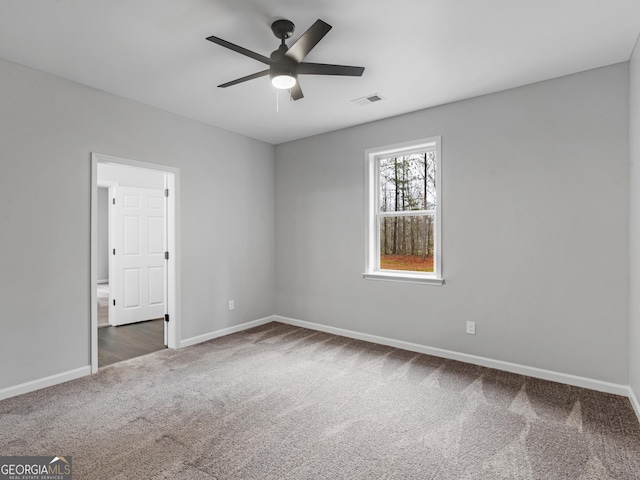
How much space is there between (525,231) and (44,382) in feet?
14.5

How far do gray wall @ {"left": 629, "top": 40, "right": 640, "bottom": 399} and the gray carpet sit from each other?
34cm

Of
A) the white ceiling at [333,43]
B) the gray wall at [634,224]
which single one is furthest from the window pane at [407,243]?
the gray wall at [634,224]

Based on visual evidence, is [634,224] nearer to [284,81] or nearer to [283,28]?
[284,81]

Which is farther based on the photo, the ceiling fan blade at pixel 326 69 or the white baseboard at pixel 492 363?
the white baseboard at pixel 492 363

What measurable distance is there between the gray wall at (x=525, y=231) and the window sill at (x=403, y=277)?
0.24 ft

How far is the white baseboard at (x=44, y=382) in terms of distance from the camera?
274 centimetres

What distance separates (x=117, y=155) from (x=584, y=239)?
14.2 ft

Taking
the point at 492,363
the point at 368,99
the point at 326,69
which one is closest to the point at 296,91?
the point at 326,69

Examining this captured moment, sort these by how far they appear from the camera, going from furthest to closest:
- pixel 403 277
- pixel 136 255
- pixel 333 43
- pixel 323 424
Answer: pixel 136 255, pixel 403 277, pixel 333 43, pixel 323 424

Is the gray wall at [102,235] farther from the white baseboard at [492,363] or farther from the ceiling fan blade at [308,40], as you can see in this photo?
the ceiling fan blade at [308,40]

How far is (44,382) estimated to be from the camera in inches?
115

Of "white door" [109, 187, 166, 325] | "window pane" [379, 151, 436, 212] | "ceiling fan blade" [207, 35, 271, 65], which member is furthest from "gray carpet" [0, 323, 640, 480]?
"ceiling fan blade" [207, 35, 271, 65]

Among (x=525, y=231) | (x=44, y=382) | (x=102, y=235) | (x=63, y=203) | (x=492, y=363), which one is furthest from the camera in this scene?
(x=102, y=235)

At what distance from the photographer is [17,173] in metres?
2.80
